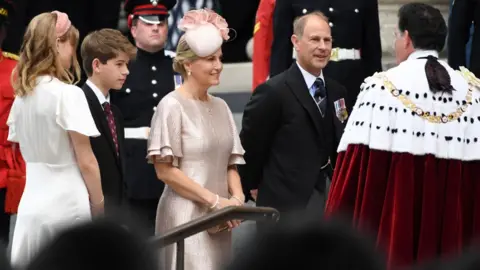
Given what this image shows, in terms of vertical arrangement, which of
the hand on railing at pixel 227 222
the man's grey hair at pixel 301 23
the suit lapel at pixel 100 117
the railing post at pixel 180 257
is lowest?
the hand on railing at pixel 227 222

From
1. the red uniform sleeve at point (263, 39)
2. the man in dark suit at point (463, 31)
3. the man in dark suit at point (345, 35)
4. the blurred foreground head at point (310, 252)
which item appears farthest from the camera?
the man in dark suit at point (463, 31)

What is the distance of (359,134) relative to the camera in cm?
520

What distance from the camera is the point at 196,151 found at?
18.3ft

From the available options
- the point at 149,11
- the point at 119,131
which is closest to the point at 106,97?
the point at 119,131

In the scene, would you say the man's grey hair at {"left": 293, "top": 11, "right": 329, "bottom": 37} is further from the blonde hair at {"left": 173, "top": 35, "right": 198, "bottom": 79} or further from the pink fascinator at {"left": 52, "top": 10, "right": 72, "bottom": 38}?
the pink fascinator at {"left": 52, "top": 10, "right": 72, "bottom": 38}

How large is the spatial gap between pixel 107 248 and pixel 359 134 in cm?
313

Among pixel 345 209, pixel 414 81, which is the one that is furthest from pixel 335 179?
pixel 414 81

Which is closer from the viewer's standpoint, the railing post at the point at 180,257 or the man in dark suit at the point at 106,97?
the railing post at the point at 180,257

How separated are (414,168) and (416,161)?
30 mm

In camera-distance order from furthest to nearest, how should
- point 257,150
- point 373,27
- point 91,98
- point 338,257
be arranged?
point 373,27
point 257,150
point 91,98
point 338,257

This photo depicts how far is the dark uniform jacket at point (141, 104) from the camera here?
646 cm

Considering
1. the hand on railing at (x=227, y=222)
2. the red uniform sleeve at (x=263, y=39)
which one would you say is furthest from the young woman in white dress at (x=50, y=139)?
the red uniform sleeve at (x=263, y=39)

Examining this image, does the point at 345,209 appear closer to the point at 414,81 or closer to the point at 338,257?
the point at 414,81

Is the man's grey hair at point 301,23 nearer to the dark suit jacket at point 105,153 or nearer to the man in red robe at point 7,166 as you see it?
the dark suit jacket at point 105,153
